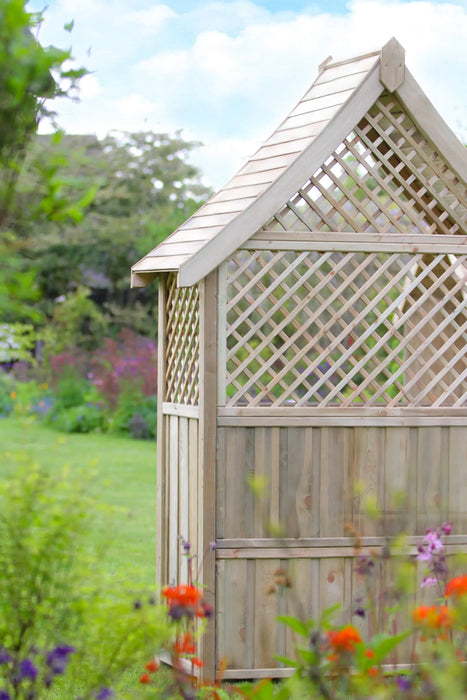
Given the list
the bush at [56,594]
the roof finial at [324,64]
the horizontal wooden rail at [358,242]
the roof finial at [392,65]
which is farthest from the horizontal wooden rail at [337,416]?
the roof finial at [324,64]

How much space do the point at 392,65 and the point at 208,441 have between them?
6.42 ft

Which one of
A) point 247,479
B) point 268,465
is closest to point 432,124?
point 268,465

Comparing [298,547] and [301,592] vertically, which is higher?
[298,547]

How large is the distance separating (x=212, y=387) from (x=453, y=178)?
1.60m

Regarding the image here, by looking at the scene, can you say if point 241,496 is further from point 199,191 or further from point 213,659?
point 199,191

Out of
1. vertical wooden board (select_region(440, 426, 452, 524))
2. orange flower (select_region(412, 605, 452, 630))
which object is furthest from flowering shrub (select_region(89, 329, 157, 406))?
orange flower (select_region(412, 605, 452, 630))

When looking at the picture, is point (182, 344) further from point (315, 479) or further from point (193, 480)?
point (315, 479)

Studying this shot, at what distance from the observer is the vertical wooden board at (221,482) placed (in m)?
4.42

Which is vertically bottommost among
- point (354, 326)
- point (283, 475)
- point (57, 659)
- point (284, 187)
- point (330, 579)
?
point (330, 579)

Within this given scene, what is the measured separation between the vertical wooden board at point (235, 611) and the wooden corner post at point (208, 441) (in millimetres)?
73

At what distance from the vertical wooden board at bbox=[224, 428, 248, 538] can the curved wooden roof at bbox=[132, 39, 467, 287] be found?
2.42 ft

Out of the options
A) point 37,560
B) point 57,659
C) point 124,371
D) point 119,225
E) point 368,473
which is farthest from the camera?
point 119,225

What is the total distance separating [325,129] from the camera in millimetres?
4531

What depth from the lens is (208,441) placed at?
4.39 m
